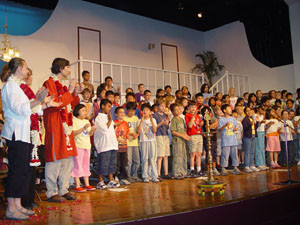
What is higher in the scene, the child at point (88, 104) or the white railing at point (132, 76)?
the white railing at point (132, 76)

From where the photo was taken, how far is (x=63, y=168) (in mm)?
3205

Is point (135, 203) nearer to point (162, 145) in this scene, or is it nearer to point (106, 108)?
point (106, 108)

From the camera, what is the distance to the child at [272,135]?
5977 millimetres

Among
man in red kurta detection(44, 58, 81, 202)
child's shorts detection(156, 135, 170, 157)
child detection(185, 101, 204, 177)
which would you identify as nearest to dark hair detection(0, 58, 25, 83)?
man in red kurta detection(44, 58, 81, 202)

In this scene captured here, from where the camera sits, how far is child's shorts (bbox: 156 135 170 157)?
475 cm

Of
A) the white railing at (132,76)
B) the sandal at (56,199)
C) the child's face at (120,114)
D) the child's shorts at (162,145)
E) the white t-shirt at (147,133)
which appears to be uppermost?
the white railing at (132,76)

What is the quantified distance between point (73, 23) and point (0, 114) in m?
4.58

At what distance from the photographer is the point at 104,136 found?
4.15 metres

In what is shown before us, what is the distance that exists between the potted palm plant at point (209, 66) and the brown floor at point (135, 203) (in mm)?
7400

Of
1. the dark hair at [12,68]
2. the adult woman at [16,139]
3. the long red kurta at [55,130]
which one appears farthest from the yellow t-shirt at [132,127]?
the dark hair at [12,68]

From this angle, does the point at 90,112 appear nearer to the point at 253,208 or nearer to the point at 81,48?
the point at 253,208

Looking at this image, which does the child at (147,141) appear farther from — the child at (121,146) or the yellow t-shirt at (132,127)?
the child at (121,146)

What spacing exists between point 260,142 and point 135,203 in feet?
11.9

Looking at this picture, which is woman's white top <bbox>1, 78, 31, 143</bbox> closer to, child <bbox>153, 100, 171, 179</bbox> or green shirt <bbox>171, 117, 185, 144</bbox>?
child <bbox>153, 100, 171, 179</bbox>
